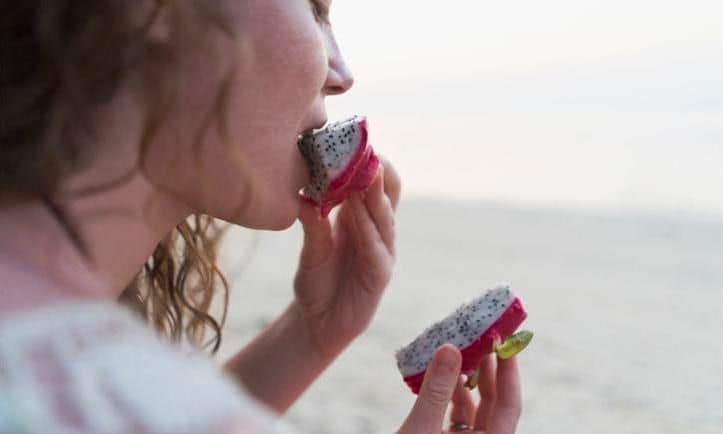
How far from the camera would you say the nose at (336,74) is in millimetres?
1070

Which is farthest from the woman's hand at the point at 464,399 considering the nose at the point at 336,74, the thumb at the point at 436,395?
the nose at the point at 336,74

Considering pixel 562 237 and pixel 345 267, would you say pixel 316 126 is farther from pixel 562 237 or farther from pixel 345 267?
pixel 562 237

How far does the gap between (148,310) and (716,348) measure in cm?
220

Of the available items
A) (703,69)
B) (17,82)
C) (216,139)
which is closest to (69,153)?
(17,82)

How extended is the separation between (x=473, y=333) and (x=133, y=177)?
51 cm

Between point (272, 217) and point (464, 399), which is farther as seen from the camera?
point (464, 399)

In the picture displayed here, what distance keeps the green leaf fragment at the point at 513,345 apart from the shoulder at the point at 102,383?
563 millimetres

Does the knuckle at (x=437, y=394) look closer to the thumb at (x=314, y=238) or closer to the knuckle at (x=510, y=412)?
the knuckle at (x=510, y=412)

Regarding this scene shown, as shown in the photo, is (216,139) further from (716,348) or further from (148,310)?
(716,348)

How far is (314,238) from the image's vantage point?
1320 millimetres

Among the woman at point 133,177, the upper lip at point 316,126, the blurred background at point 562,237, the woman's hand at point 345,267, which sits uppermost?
the woman at point 133,177

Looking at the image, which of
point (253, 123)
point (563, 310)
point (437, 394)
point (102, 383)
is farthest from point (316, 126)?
point (563, 310)

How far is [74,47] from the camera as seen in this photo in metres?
0.68

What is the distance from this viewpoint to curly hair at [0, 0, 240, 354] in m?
0.69
